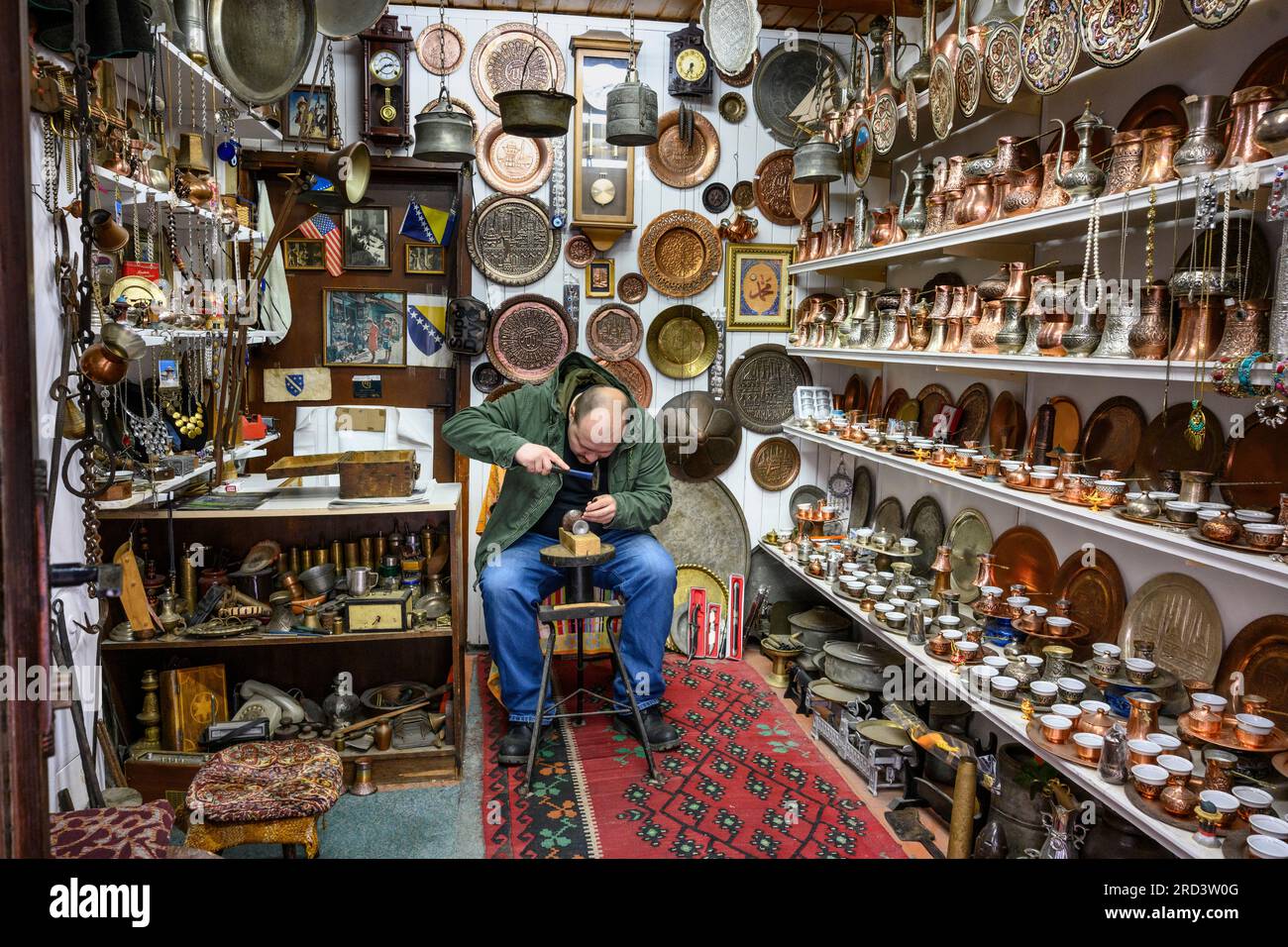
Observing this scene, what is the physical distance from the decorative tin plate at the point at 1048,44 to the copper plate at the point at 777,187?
7.01ft

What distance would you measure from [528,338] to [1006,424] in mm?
2474

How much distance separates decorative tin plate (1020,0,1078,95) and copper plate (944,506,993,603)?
65.6 inches

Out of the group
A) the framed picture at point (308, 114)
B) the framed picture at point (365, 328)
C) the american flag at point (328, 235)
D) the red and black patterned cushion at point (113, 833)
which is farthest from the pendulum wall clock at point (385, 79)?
the red and black patterned cushion at point (113, 833)

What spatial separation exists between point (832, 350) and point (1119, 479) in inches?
69.5

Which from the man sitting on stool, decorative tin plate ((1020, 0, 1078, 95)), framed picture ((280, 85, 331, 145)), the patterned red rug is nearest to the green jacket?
the man sitting on stool

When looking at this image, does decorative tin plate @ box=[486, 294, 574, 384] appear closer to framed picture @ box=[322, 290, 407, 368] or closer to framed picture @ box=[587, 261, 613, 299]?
framed picture @ box=[587, 261, 613, 299]

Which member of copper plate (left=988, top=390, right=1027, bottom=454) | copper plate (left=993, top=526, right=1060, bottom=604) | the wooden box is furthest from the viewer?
the wooden box

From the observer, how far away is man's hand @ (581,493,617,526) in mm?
3676

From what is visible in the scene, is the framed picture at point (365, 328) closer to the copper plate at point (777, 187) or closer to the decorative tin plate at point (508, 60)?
the decorative tin plate at point (508, 60)

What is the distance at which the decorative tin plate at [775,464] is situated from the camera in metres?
5.11

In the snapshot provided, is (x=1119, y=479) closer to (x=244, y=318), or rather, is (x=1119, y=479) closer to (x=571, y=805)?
(x=571, y=805)

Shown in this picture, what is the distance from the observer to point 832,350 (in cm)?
426

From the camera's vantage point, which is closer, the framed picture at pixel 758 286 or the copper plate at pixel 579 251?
the copper plate at pixel 579 251

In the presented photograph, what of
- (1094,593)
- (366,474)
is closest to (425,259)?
(366,474)
